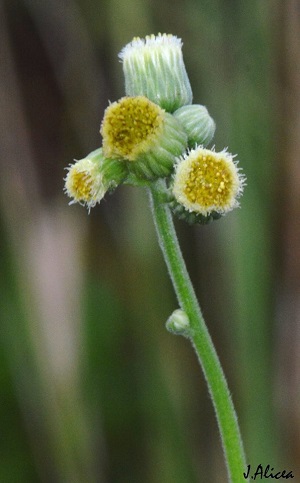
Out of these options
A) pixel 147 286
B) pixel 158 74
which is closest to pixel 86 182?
pixel 158 74

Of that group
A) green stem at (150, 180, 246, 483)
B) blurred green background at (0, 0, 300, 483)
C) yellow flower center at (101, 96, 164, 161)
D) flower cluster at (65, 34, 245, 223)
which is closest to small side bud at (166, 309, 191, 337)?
green stem at (150, 180, 246, 483)

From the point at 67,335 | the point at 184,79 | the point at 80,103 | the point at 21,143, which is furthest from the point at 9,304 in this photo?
the point at 184,79

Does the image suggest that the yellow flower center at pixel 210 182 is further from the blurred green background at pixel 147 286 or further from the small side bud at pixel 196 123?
the blurred green background at pixel 147 286

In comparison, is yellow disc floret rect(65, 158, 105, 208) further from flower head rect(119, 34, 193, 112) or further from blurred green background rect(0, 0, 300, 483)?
blurred green background rect(0, 0, 300, 483)

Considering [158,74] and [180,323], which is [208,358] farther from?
[158,74]

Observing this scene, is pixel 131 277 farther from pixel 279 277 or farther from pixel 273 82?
pixel 273 82

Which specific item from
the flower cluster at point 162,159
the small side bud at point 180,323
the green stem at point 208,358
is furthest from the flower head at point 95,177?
the small side bud at point 180,323

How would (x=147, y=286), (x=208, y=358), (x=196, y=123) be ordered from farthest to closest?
(x=147, y=286), (x=196, y=123), (x=208, y=358)
